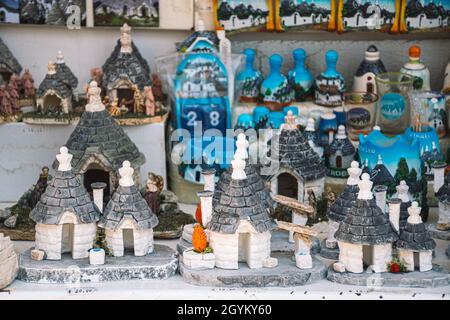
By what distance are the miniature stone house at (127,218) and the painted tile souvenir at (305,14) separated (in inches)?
84.4

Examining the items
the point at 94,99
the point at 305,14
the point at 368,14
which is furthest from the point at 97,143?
the point at 368,14

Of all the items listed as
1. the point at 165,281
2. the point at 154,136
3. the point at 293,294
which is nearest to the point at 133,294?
the point at 165,281

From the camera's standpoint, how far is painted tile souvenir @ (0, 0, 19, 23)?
8914 mm

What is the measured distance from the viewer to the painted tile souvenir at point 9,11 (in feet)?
29.2

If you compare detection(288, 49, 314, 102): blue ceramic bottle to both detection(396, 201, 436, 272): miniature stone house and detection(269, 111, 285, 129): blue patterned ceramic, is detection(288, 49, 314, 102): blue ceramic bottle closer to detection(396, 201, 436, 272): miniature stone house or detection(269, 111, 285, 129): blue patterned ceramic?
detection(269, 111, 285, 129): blue patterned ceramic

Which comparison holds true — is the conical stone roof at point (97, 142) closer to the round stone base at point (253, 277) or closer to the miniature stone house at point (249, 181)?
the miniature stone house at point (249, 181)

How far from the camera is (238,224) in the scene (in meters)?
7.03

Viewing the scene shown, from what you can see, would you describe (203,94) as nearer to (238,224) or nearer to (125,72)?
(125,72)

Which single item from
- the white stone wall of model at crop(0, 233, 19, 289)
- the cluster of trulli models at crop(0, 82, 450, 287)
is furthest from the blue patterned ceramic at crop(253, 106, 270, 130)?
the white stone wall of model at crop(0, 233, 19, 289)

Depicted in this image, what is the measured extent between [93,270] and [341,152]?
2024 millimetres

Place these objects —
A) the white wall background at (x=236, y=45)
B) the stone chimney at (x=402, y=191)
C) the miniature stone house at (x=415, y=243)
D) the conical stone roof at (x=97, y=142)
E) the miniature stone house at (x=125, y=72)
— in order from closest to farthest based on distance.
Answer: the miniature stone house at (x=415, y=243) < the stone chimney at (x=402, y=191) < the conical stone roof at (x=97, y=142) < the miniature stone house at (x=125, y=72) < the white wall background at (x=236, y=45)

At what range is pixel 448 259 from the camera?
24.6ft

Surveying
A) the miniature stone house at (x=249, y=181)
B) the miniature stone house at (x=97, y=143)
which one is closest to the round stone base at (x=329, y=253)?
the miniature stone house at (x=249, y=181)

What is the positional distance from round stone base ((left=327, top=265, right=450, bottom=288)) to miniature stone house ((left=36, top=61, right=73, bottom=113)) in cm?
229
